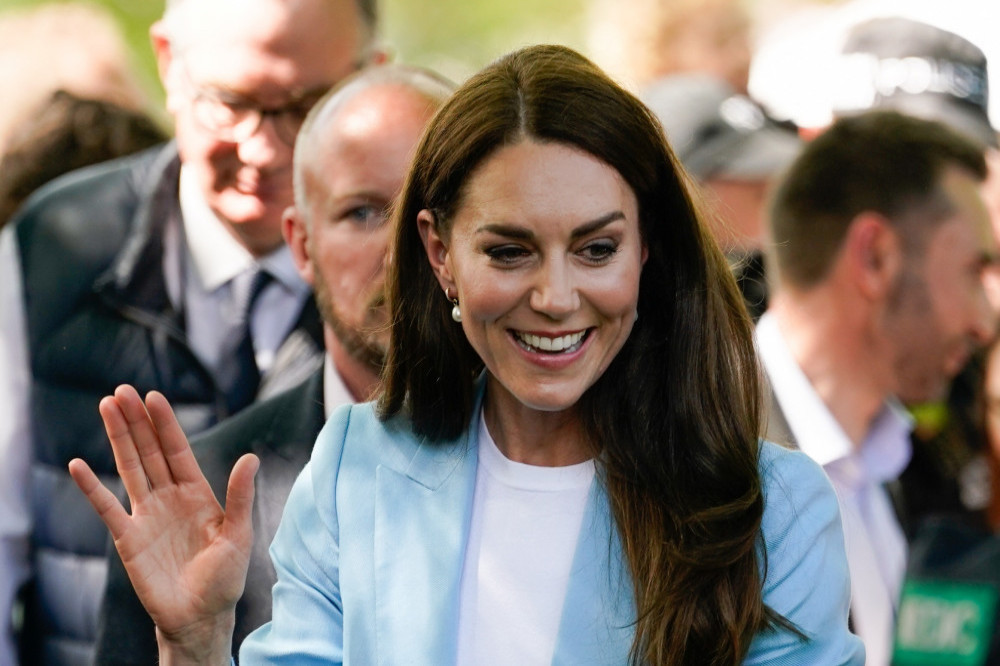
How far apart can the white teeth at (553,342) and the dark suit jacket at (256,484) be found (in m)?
0.85

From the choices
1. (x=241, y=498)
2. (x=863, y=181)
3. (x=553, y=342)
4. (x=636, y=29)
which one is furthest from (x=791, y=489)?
(x=636, y=29)

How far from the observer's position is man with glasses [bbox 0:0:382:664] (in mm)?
3180

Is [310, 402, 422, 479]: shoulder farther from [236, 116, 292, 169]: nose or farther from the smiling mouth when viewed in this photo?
[236, 116, 292, 169]: nose

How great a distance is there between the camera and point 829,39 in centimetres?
506

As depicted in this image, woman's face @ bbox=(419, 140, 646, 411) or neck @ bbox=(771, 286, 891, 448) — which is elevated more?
woman's face @ bbox=(419, 140, 646, 411)

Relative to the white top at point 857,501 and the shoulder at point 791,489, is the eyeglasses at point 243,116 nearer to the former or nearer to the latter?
the white top at point 857,501

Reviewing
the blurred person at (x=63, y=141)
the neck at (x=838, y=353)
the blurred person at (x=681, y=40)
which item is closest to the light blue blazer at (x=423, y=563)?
the neck at (x=838, y=353)

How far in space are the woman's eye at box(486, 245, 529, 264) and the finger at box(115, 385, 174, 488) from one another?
1.93 ft


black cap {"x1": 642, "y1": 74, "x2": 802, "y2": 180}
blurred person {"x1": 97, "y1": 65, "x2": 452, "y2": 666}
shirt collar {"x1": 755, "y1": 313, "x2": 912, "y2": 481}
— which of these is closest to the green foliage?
black cap {"x1": 642, "y1": 74, "x2": 802, "y2": 180}

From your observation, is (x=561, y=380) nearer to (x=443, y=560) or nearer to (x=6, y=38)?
(x=443, y=560)

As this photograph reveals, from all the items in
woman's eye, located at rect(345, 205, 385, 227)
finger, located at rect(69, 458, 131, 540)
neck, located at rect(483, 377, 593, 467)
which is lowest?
finger, located at rect(69, 458, 131, 540)

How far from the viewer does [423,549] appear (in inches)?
86.1

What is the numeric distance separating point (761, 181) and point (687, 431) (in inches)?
109

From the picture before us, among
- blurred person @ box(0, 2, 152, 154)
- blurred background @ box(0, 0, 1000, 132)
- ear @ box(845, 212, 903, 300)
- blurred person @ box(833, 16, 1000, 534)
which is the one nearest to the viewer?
ear @ box(845, 212, 903, 300)
